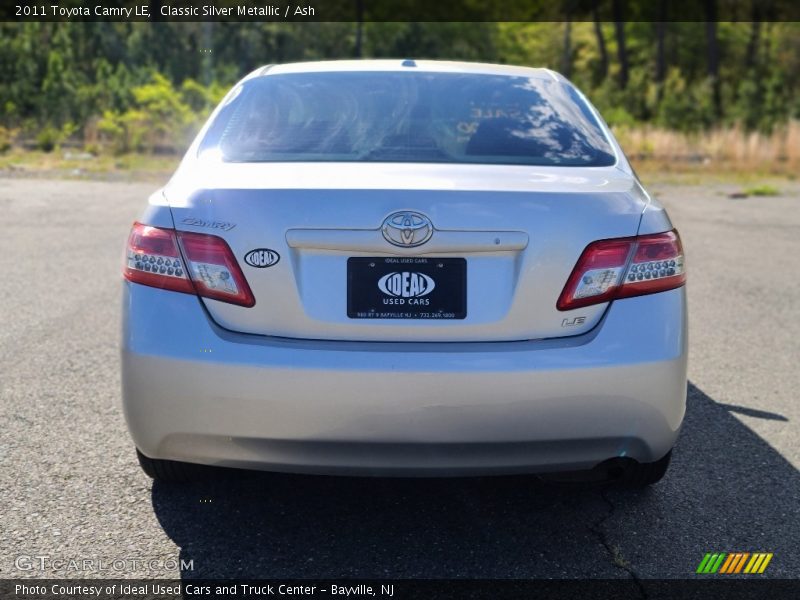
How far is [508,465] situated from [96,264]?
6336mm

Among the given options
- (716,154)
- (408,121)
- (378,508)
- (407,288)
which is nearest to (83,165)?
(716,154)

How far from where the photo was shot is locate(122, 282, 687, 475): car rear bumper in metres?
2.76

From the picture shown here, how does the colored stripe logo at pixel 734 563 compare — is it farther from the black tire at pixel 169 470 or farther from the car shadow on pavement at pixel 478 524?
the black tire at pixel 169 470

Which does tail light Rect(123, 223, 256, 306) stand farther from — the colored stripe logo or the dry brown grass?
the dry brown grass

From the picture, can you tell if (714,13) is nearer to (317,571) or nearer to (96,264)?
(96,264)

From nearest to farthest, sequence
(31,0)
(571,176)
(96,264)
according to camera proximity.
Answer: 1. (571,176)
2. (96,264)
3. (31,0)

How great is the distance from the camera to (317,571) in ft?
9.69

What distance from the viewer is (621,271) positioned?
115 inches

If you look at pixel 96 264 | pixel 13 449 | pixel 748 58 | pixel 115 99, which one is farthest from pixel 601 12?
pixel 13 449

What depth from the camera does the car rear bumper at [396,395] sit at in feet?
9.07
